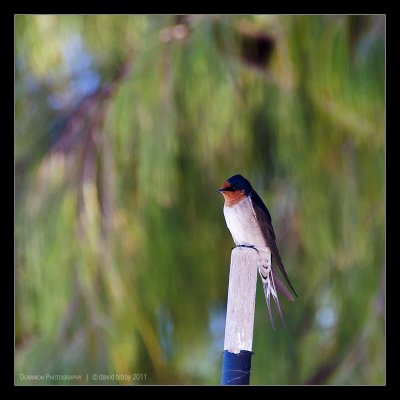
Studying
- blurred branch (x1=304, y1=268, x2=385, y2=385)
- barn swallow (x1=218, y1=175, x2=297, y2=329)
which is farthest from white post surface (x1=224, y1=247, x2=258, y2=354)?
blurred branch (x1=304, y1=268, x2=385, y2=385)

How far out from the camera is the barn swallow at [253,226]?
6.43 feet

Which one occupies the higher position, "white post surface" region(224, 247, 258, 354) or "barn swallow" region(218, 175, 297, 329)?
"barn swallow" region(218, 175, 297, 329)

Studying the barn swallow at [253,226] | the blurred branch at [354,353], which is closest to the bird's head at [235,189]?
the barn swallow at [253,226]

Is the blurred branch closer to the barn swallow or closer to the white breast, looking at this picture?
the barn swallow

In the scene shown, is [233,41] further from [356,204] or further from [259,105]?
[356,204]

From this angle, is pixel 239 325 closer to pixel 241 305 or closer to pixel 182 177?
pixel 241 305

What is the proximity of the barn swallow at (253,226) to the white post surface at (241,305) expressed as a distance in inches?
14.1

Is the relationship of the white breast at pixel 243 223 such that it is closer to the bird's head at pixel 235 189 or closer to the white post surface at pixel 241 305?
the bird's head at pixel 235 189

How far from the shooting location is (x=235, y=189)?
1969mm

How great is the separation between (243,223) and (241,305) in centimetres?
45

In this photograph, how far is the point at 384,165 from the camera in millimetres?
2025

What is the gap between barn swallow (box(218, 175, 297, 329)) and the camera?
196cm

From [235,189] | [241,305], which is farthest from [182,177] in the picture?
[241,305]
